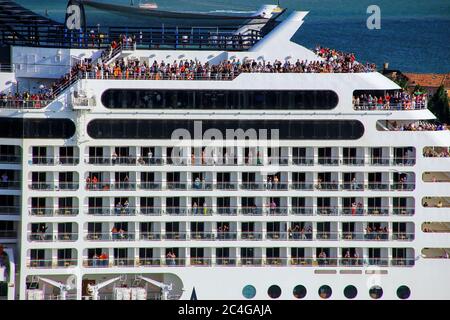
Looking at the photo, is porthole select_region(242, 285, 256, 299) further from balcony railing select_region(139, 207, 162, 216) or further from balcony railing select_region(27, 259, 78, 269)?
balcony railing select_region(27, 259, 78, 269)

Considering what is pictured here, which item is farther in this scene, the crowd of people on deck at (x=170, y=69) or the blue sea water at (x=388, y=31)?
the blue sea water at (x=388, y=31)

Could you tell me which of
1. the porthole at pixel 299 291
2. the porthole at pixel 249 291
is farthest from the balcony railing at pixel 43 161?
the porthole at pixel 299 291

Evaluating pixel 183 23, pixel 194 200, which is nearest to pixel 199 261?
pixel 194 200

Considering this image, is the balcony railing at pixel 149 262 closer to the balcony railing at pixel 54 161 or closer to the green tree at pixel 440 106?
the balcony railing at pixel 54 161

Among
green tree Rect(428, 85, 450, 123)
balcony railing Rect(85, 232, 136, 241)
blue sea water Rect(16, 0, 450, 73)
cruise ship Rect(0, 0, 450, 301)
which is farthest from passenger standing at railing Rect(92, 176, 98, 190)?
blue sea water Rect(16, 0, 450, 73)

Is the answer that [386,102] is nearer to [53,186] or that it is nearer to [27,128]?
[53,186]

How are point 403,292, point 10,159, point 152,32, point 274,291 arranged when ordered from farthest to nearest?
point 152,32, point 403,292, point 274,291, point 10,159

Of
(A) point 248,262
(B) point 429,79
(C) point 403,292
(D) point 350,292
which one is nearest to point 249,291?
(A) point 248,262
